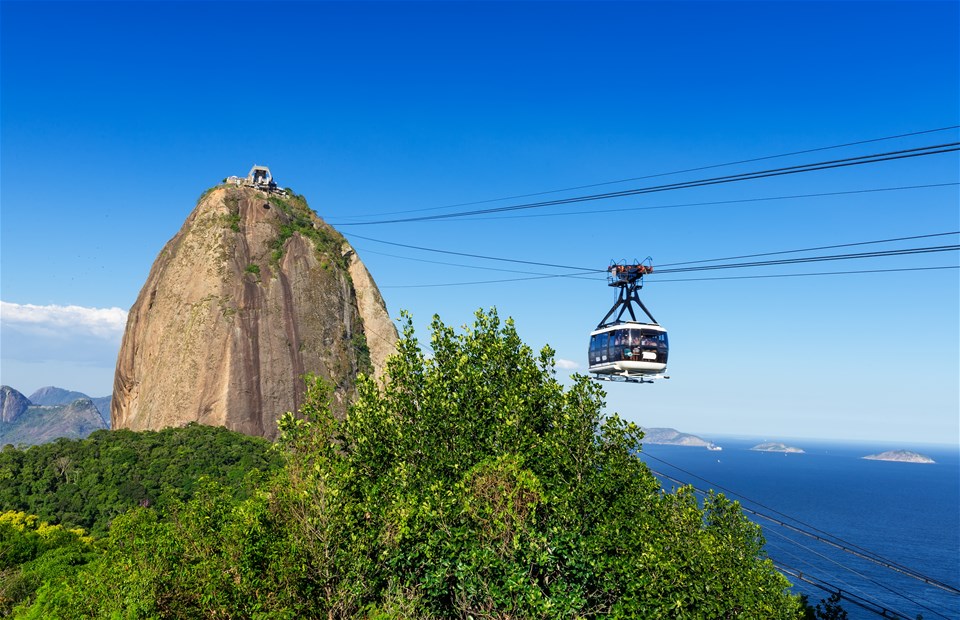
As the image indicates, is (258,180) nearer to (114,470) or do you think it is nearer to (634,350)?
(114,470)

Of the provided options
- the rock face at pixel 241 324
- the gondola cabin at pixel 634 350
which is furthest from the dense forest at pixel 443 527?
the rock face at pixel 241 324

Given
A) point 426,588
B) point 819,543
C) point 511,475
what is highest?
point 511,475

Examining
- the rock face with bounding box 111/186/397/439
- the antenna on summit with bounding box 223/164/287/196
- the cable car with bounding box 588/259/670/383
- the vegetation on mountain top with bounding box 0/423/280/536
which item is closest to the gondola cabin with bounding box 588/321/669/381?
the cable car with bounding box 588/259/670/383

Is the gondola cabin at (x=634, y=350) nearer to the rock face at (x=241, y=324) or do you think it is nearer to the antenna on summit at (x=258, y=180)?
the rock face at (x=241, y=324)

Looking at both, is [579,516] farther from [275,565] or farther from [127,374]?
[127,374]

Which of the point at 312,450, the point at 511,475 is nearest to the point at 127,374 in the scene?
the point at 312,450

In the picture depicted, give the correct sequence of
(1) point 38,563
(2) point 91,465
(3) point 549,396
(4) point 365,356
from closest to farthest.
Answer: (3) point 549,396, (1) point 38,563, (2) point 91,465, (4) point 365,356

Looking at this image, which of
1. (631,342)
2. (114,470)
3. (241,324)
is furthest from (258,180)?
(631,342)
